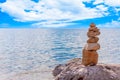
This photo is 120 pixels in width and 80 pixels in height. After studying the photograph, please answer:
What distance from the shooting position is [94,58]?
23000mm

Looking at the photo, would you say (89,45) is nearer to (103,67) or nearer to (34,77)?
(103,67)

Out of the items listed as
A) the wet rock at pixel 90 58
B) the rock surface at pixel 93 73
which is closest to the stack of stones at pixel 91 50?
the wet rock at pixel 90 58

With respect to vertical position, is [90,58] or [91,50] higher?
[91,50]

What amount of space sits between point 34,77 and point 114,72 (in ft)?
37.3

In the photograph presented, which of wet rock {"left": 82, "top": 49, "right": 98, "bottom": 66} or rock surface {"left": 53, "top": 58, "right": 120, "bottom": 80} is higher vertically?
wet rock {"left": 82, "top": 49, "right": 98, "bottom": 66}

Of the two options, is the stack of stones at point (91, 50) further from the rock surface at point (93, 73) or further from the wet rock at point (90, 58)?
the rock surface at point (93, 73)

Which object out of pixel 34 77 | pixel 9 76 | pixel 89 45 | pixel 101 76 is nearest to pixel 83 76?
pixel 101 76

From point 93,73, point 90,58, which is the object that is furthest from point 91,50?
point 93,73

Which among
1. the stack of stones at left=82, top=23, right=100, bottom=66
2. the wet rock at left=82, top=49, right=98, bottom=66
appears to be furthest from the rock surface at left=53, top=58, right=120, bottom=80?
the stack of stones at left=82, top=23, right=100, bottom=66

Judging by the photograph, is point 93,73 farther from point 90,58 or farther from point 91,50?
point 91,50

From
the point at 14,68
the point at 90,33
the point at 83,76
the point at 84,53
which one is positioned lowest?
the point at 14,68

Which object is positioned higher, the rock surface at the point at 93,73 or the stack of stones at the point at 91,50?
the stack of stones at the point at 91,50

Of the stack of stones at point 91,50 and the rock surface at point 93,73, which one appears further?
the stack of stones at point 91,50

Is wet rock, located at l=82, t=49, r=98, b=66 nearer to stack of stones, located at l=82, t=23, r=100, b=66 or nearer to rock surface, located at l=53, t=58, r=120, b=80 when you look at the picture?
stack of stones, located at l=82, t=23, r=100, b=66
